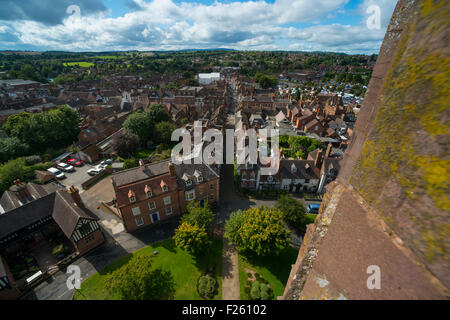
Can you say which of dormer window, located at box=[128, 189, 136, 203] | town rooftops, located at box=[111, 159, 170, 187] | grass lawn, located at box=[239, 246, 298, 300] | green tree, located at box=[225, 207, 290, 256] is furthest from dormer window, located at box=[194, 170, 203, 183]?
grass lawn, located at box=[239, 246, 298, 300]

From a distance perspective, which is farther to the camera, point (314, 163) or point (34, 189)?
point (314, 163)

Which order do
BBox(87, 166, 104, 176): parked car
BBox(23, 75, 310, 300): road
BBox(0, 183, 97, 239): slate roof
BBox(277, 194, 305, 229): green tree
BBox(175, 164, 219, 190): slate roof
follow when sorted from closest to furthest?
BBox(23, 75, 310, 300): road
BBox(0, 183, 97, 239): slate roof
BBox(277, 194, 305, 229): green tree
BBox(175, 164, 219, 190): slate roof
BBox(87, 166, 104, 176): parked car

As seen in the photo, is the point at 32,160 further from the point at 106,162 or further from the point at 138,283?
the point at 138,283

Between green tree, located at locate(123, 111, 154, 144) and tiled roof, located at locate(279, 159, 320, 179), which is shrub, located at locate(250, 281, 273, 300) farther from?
green tree, located at locate(123, 111, 154, 144)

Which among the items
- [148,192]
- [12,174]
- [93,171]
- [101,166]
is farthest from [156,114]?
[148,192]

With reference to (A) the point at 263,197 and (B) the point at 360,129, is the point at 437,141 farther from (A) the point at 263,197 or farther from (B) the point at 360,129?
(A) the point at 263,197
